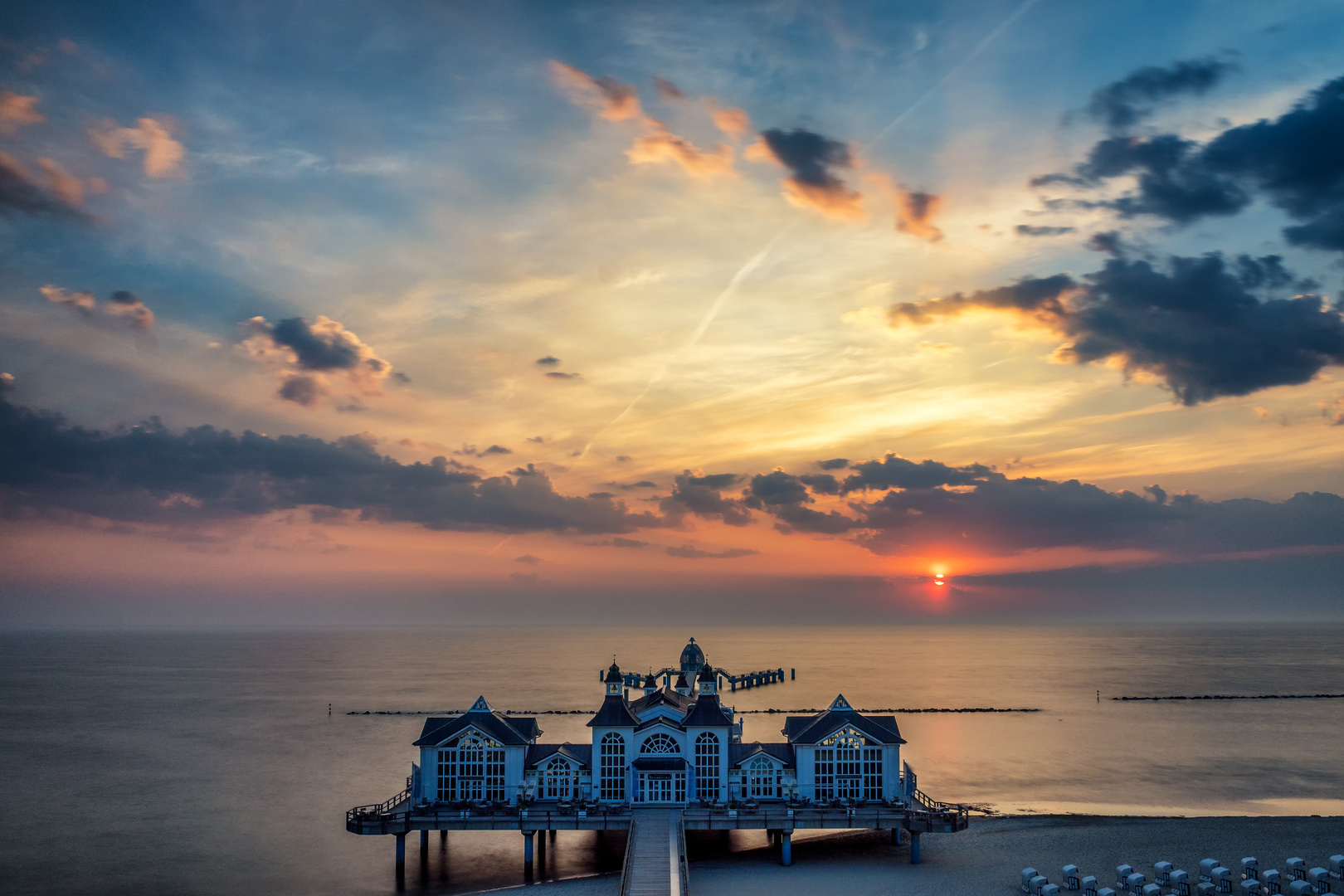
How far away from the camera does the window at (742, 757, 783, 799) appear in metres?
52.0

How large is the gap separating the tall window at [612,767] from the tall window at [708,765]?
4.19 meters

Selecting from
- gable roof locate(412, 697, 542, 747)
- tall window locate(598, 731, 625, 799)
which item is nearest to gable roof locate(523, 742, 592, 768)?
tall window locate(598, 731, 625, 799)

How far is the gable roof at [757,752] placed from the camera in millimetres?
52375

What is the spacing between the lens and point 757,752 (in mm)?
52594

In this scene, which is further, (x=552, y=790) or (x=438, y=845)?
(x=438, y=845)

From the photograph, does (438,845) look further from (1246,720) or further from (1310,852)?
(1246,720)

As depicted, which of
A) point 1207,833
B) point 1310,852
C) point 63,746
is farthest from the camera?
point 63,746

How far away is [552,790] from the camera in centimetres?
5162

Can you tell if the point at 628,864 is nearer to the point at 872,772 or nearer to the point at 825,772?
the point at 825,772

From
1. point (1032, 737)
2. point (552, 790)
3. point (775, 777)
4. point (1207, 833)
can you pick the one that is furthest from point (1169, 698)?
point (552, 790)

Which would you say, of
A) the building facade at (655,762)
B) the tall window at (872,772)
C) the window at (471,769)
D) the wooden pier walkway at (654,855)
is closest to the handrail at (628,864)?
the wooden pier walkway at (654,855)

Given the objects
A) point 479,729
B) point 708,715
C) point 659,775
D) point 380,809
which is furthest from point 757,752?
point 380,809

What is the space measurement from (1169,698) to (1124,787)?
67.7m

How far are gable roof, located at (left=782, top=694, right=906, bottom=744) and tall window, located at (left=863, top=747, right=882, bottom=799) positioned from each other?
92 centimetres
